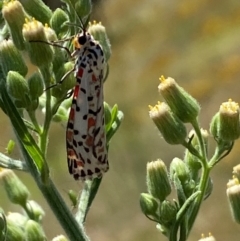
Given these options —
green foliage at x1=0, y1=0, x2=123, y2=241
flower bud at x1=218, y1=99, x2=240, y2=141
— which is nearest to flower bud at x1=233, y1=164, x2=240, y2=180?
flower bud at x1=218, y1=99, x2=240, y2=141

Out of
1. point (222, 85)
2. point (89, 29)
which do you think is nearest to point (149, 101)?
point (222, 85)

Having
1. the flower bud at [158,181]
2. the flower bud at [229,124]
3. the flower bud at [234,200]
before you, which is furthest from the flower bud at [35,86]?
the flower bud at [234,200]

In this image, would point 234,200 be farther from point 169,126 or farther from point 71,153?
point 71,153

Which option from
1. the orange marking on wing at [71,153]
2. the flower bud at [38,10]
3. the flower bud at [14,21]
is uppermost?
the flower bud at [38,10]

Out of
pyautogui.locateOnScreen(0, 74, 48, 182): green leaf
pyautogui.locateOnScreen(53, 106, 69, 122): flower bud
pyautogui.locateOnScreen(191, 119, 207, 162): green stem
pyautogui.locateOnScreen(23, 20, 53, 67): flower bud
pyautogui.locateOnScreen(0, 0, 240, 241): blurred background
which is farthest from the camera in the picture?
pyautogui.locateOnScreen(0, 0, 240, 241): blurred background

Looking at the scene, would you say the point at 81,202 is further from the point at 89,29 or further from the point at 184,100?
the point at 89,29

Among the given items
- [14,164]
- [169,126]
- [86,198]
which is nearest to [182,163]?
[169,126]

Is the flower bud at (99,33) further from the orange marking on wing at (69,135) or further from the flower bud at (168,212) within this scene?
the flower bud at (168,212)

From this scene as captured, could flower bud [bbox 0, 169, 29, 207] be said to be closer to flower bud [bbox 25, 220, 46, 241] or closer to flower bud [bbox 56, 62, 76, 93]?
flower bud [bbox 25, 220, 46, 241]
